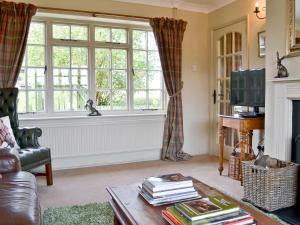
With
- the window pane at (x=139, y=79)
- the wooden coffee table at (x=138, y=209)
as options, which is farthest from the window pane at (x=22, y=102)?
the wooden coffee table at (x=138, y=209)

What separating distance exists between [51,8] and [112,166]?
225 cm

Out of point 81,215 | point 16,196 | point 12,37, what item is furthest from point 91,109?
point 16,196

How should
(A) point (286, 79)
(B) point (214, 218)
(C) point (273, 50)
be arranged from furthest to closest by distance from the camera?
(C) point (273, 50) → (A) point (286, 79) → (B) point (214, 218)

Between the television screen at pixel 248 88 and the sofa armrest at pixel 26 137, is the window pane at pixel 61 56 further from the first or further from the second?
the television screen at pixel 248 88

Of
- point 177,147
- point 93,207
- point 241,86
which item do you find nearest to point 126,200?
point 93,207

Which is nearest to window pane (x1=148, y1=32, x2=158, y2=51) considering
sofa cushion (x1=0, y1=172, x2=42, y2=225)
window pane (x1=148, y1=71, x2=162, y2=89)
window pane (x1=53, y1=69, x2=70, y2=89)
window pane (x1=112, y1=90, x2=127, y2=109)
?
window pane (x1=148, y1=71, x2=162, y2=89)

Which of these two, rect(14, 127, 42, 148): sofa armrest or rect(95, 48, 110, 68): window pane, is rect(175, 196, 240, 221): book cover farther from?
rect(95, 48, 110, 68): window pane

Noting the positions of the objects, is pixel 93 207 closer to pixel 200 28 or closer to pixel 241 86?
pixel 241 86

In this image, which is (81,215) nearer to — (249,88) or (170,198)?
(170,198)

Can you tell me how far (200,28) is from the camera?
4711mm

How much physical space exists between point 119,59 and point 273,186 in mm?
2822

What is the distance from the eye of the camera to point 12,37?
3516 millimetres

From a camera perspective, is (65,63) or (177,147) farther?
(177,147)

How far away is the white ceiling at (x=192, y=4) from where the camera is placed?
4.32 meters
